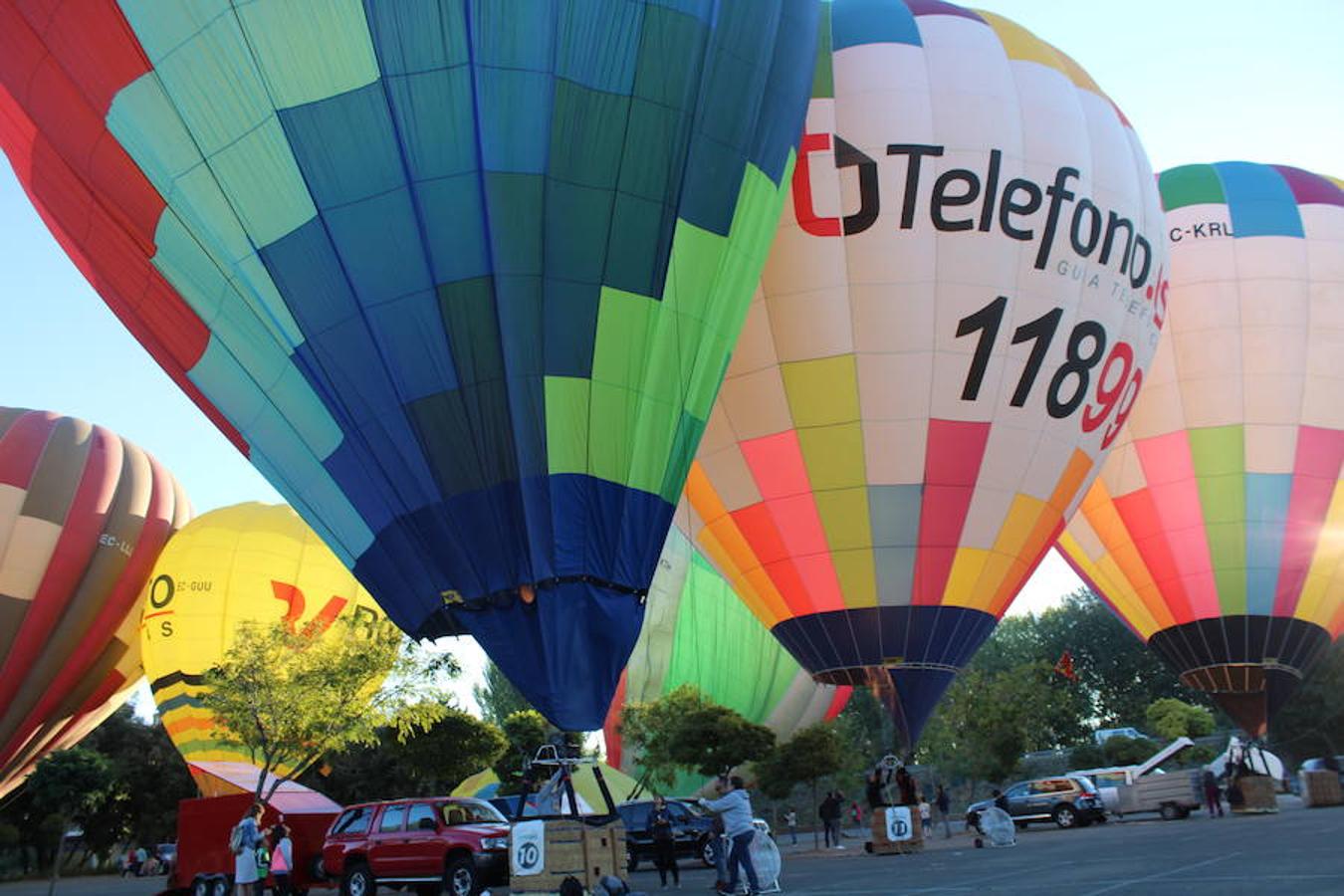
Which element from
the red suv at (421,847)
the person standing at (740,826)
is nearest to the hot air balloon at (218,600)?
the red suv at (421,847)

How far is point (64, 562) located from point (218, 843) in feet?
37.9

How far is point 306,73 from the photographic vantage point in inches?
418

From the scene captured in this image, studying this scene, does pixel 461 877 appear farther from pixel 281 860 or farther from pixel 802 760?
pixel 802 760

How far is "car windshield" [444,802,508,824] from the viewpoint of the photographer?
14.7m

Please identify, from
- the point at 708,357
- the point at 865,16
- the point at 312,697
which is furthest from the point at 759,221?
the point at 312,697

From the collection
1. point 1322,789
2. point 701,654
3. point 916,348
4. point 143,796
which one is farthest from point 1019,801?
point 143,796

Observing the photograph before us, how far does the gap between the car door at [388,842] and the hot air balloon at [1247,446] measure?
13748 millimetres

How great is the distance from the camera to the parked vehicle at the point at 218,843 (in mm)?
16234

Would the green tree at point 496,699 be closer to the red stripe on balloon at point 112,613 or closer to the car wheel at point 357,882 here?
the red stripe on balloon at point 112,613

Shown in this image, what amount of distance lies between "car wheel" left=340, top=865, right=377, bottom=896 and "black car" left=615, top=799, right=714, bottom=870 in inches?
185

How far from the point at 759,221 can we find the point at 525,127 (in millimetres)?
2983

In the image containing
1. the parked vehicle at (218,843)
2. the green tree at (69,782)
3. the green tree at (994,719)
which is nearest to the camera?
the parked vehicle at (218,843)

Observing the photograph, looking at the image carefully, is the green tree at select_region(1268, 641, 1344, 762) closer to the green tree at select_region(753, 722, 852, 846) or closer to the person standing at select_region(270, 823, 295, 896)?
the green tree at select_region(753, 722, 852, 846)

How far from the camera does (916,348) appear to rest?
1612cm
